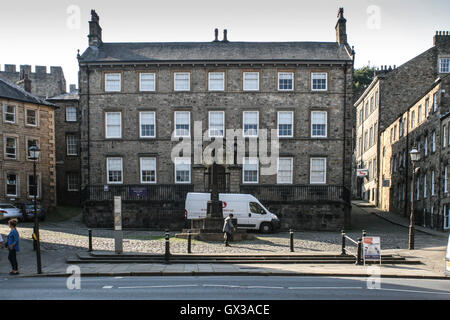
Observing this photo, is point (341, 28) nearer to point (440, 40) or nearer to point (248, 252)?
point (440, 40)

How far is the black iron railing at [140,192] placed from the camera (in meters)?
31.5

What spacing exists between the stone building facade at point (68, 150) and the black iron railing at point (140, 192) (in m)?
11.5

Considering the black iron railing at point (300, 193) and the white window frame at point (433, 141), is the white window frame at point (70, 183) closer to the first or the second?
the black iron railing at point (300, 193)

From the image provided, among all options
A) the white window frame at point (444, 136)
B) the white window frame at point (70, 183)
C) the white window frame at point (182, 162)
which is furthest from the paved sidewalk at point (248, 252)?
the white window frame at point (70, 183)

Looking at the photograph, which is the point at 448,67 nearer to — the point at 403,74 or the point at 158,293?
the point at 403,74

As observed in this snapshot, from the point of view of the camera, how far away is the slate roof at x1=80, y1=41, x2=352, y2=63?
32.5m

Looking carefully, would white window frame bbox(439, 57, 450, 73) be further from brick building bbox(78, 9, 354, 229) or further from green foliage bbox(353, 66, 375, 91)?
green foliage bbox(353, 66, 375, 91)

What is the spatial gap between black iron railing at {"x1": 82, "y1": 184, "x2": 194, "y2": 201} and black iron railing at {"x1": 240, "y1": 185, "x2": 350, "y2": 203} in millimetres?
5357

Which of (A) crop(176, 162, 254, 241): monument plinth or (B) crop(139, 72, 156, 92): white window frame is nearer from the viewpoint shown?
(A) crop(176, 162, 254, 241): monument plinth

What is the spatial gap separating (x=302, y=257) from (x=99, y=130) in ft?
67.5

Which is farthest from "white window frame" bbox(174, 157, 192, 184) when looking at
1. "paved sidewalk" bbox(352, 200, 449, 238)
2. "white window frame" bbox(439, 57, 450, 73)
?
"white window frame" bbox(439, 57, 450, 73)

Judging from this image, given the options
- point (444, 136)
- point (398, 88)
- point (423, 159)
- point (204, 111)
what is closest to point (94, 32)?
point (204, 111)

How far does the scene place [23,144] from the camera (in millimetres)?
35562

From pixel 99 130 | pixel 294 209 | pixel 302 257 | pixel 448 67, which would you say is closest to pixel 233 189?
pixel 294 209
